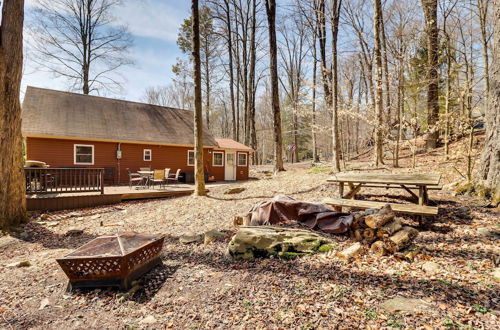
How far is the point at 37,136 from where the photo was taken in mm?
11148

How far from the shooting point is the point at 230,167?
17.1 metres

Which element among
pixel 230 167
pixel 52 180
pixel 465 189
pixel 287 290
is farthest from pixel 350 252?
pixel 230 167

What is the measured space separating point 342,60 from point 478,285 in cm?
2236

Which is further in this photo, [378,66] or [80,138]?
[80,138]

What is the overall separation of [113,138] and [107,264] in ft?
37.9

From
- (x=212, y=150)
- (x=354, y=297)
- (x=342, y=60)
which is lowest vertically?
(x=354, y=297)

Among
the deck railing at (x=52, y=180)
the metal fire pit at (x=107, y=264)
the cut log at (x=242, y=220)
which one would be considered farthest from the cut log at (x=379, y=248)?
the deck railing at (x=52, y=180)

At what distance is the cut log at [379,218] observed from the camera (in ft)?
12.3

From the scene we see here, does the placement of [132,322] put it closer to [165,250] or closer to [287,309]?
[287,309]

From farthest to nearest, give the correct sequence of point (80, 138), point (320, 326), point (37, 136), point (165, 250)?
point (80, 138) → point (37, 136) → point (165, 250) → point (320, 326)

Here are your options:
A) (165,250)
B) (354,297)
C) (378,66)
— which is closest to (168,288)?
(165,250)

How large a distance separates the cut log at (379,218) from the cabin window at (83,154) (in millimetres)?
13198

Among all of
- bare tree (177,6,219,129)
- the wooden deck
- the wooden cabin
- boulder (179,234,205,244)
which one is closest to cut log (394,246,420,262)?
boulder (179,234,205,244)

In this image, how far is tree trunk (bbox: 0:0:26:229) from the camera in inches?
237
